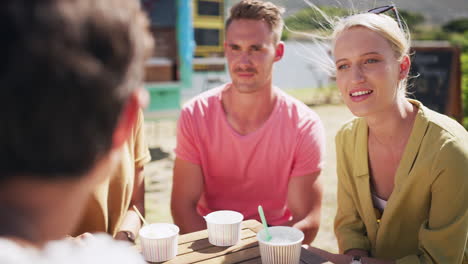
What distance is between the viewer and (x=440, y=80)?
18.5 feet

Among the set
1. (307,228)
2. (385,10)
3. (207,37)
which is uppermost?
(207,37)

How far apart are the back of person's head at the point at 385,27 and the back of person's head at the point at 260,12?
80 cm

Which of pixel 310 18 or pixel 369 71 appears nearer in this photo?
pixel 369 71

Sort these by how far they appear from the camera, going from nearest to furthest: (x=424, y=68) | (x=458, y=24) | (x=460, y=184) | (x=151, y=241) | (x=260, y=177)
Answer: (x=151, y=241) → (x=460, y=184) → (x=260, y=177) → (x=424, y=68) → (x=458, y=24)

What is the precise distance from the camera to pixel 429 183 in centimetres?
188

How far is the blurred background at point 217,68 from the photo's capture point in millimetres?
2936

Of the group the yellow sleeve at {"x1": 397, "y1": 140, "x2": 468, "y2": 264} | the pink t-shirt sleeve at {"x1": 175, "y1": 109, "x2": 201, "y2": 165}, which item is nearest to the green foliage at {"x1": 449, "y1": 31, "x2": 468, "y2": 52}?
the pink t-shirt sleeve at {"x1": 175, "y1": 109, "x2": 201, "y2": 165}

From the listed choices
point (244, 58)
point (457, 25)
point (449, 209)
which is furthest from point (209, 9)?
point (457, 25)

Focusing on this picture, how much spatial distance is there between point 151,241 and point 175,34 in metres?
6.59

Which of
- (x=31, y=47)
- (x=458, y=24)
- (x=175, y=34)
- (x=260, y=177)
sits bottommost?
(x=260, y=177)

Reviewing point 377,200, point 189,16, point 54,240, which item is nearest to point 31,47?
point 54,240

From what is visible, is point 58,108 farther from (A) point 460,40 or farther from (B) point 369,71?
(A) point 460,40

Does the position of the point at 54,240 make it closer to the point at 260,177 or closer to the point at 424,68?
the point at 260,177

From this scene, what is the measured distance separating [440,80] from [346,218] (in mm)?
4122
